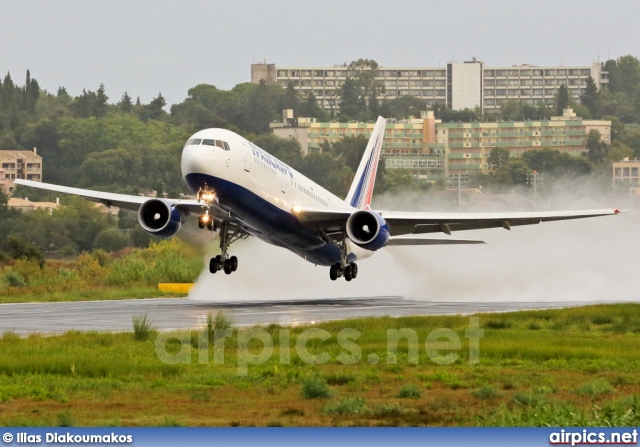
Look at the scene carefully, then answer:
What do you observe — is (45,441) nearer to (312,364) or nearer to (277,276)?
(312,364)

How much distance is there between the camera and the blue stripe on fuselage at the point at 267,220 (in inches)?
1769

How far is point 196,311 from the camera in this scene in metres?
48.3

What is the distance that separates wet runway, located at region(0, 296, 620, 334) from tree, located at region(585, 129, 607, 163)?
120 meters

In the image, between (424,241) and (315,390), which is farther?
(424,241)

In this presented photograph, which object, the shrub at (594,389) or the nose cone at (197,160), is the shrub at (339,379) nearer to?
the shrub at (594,389)

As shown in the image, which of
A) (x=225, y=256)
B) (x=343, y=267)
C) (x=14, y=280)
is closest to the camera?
(x=225, y=256)

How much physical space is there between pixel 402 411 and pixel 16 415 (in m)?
6.68

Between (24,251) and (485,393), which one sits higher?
(24,251)

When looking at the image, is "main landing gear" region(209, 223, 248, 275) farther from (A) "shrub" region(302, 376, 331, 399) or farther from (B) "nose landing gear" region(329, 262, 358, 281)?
(A) "shrub" region(302, 376, 331, 399)

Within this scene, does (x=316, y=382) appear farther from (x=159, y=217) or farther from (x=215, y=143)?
(x=159, y=217)

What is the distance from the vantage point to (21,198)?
149250 millimetres

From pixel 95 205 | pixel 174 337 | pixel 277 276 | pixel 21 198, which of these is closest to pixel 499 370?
pixel 174 337

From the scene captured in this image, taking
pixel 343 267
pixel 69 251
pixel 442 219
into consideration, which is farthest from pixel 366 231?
pixel 69 251

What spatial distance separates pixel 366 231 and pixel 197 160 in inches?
337
